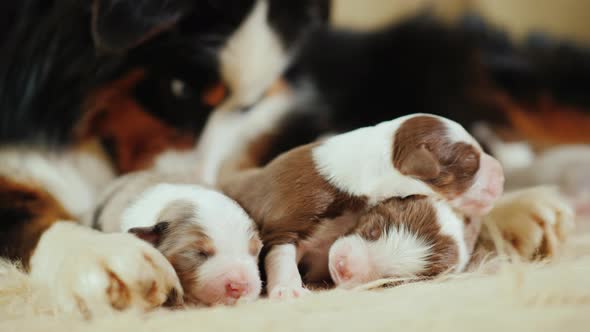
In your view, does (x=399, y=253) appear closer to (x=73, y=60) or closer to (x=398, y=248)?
(x=398, y=248)

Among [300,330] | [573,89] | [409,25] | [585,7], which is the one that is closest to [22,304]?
[300,330]

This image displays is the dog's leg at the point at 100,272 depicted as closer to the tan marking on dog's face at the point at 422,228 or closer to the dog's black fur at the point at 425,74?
the tan marking on dog's face at the point at 422,228

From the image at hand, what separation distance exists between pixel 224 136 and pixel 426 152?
2.06 ft

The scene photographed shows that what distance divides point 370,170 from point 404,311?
208 millimetres

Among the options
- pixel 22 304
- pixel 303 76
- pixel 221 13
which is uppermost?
pixel 221 13

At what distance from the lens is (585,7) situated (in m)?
1.90

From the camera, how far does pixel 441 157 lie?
0.70 meters

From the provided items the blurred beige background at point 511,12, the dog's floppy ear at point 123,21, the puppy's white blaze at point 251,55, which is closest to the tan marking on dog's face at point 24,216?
the dog's floppy ear at point 123,21

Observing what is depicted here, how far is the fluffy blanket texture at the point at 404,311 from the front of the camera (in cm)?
52

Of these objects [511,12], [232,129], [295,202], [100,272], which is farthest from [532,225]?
[511,12]

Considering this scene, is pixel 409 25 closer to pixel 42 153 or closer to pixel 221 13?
pixel 221 13

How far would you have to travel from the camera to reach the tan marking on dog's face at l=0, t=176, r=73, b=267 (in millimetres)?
790

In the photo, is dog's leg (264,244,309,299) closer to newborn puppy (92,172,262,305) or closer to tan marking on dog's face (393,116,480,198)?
newborn puppy (92,172,262,305)

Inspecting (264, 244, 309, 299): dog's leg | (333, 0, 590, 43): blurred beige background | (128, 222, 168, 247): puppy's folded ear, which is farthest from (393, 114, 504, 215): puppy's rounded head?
(333, 0, 590, 43): blurred beige background
